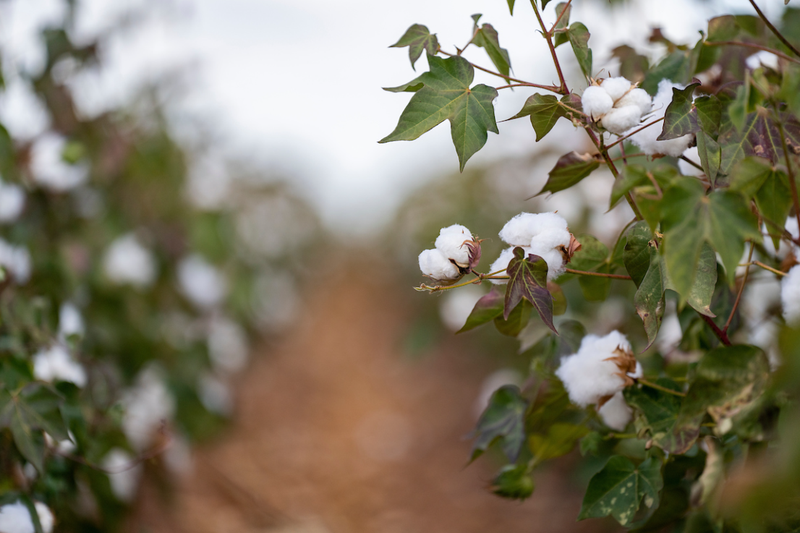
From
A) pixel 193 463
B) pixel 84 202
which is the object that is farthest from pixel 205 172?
pixel 193 463

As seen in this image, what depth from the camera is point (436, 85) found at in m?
0.61

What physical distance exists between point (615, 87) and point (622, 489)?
1.52ft

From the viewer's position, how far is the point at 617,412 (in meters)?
0.69

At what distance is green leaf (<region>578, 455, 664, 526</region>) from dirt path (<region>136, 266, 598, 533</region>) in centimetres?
31

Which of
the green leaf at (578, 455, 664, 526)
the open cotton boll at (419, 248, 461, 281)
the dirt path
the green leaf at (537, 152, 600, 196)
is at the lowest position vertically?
the dirt path

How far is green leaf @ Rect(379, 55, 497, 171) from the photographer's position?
584mm

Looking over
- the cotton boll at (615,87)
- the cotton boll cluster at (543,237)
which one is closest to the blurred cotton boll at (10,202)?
the cotton boll cluster at (543,237)

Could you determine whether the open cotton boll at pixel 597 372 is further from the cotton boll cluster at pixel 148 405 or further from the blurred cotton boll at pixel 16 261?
the cotton boll cluster at pixel 148 405

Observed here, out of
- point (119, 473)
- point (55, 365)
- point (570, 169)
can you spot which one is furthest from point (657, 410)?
point (119, 473)

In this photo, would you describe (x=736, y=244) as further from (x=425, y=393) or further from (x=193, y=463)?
(x=425, y=393)

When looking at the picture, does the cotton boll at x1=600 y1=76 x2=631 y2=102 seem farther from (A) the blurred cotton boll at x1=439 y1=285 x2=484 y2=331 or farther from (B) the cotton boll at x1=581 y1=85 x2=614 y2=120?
(A) the blurred cotton boll at x1=439 y1=285 x2=484 y2=331

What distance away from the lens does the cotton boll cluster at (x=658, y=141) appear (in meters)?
→ 0.60

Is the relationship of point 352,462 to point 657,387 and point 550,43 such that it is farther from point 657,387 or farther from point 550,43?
point 550,43

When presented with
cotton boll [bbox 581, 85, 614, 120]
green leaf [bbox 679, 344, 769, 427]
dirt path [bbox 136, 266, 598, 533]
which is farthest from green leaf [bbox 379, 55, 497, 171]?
dirt path [bbox 136, 266, 598, 533]
